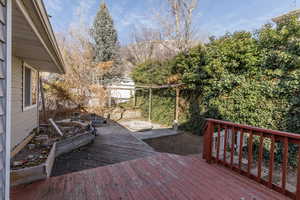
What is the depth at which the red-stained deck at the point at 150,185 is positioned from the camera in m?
2.03

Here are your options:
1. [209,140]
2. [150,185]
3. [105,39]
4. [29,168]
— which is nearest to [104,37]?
[105,39]

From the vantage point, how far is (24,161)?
8.66 ft

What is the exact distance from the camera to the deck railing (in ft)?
6.52

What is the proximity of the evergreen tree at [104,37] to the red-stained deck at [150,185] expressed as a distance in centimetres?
1442

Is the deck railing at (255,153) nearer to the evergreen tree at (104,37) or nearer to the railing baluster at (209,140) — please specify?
the railing baluster at (209,140)

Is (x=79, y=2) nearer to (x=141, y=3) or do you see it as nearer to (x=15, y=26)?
(x=141, y=3)

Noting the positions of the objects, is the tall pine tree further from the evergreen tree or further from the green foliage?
the green foliage

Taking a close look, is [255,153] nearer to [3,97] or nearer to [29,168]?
[29,168]

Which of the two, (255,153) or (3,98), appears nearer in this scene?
(3,98)

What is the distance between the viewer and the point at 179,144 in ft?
17.7

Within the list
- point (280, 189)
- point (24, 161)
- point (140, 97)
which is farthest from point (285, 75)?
point (140, 97)

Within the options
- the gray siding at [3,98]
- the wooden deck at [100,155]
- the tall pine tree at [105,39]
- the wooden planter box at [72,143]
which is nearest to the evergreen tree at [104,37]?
the tall pine tree at [105,39]

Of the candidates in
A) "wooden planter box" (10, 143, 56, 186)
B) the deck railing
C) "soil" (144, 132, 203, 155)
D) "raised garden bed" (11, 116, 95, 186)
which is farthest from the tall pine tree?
the deck railing

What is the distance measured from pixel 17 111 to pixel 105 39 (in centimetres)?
1431
